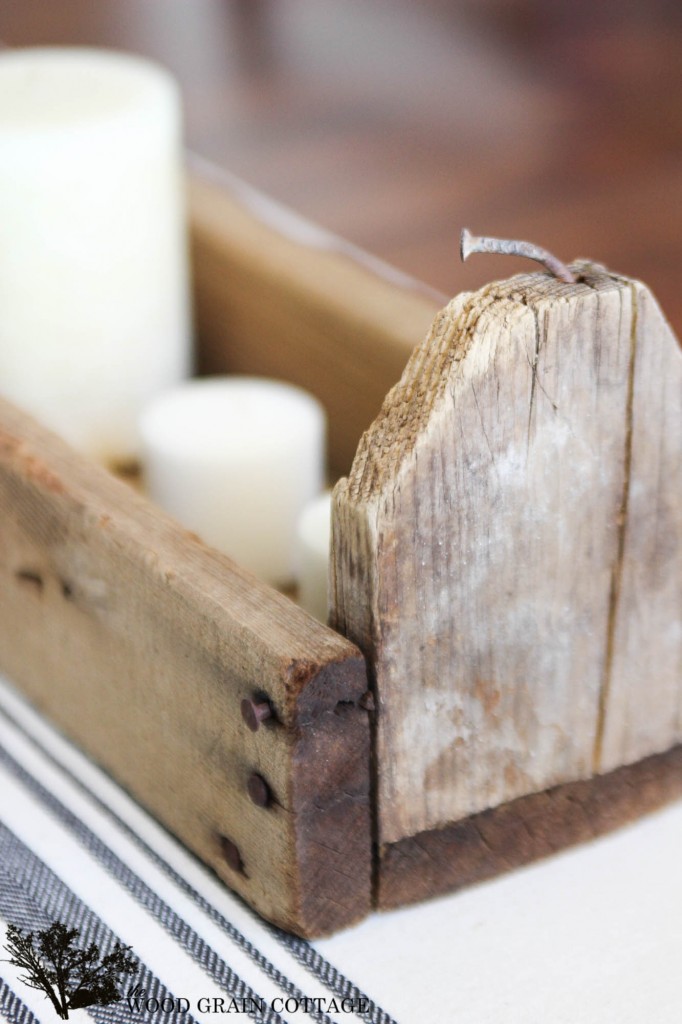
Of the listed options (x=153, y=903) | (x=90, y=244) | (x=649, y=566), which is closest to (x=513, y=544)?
(x=649, y=566)

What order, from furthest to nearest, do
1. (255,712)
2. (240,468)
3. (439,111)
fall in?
1. (439,111)
2. (240,468)
3. (255,712)

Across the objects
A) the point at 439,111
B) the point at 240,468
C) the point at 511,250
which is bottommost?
the point at 439,111

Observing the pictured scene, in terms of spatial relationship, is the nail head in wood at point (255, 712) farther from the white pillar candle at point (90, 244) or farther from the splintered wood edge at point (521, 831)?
the white pillar candle at point (90, 244)

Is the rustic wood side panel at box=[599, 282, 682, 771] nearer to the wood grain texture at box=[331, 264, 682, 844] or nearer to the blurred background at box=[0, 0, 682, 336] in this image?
the wood grain texture at box=[331, 264, 682, 844]

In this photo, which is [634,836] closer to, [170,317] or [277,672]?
[277,672]

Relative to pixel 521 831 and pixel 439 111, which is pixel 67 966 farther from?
pixel 439 111
